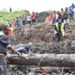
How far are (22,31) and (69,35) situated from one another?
5602 mm

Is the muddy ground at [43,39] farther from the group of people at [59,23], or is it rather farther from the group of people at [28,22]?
the group of people at [28,22]

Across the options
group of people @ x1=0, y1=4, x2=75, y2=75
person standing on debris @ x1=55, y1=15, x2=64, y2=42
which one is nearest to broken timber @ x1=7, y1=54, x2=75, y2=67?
group of people @ x1=0, y1=4, x2=75, y2=75

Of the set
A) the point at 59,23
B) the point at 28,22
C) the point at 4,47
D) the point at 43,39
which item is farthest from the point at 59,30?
the point at 4,47

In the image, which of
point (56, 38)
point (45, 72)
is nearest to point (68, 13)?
point (56, 38)

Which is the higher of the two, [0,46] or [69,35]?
[0,46]

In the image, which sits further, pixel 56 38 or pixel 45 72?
→ pixel 56 38

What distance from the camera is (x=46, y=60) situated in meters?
10.6

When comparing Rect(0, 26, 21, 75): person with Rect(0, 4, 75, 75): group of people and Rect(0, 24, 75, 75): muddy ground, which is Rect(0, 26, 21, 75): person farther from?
Rect(0, 24, 75, 75): muddy ground

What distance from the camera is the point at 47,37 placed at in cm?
2542

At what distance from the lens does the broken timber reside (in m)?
10.4

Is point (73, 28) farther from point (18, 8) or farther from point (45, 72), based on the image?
point (18, 8)

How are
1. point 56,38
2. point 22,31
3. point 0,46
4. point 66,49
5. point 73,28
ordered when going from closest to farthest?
point 0,46 < point 66,49 < point 56,38 < point 73,28 < point 22,31

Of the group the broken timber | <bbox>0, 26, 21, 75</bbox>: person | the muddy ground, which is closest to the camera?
<bbox>0, 26, 21, 75</bbox>: person

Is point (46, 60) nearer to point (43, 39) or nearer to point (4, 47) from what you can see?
point (4, 47)
